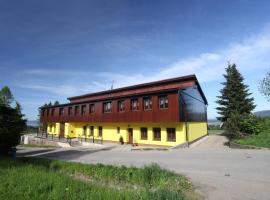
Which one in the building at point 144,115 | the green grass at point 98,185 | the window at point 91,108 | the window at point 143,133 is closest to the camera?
the green grass at point 98,185

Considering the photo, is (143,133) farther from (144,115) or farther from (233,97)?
(233,97)

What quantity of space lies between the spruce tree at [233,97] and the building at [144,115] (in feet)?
12.5

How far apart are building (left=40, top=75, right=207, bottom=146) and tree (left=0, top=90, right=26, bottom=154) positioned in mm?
12580

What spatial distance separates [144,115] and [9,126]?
13553 mm

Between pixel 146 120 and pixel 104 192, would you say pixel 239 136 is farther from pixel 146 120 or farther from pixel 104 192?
pixel 104 192

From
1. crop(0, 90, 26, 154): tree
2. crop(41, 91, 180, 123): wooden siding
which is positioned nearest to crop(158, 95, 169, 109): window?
crop(41, 91, 180, 123): wooden siding

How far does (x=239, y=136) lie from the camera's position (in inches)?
875

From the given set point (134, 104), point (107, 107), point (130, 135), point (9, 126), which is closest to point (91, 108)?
point (107, 107)

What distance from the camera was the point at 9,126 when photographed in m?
16.2

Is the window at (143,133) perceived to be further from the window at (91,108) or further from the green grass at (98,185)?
the green grass at (98,185)

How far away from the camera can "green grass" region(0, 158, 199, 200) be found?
6.49 meters

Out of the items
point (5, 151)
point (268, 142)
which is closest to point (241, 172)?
point (268, 142)

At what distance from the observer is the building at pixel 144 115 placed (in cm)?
2284

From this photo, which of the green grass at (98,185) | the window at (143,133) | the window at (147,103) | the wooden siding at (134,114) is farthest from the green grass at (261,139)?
the green grass at (98,185)
